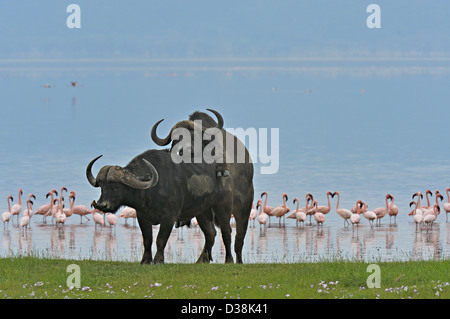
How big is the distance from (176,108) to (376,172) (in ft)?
151

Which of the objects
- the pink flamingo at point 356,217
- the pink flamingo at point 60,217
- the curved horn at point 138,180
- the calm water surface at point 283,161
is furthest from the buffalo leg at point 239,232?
the pink flamingo at point 60,217

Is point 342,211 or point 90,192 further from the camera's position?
point 90,192

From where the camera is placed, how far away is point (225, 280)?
14641 mm

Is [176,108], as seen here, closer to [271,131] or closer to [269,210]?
[271,131]

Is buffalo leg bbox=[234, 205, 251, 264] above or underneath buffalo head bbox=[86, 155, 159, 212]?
underneath

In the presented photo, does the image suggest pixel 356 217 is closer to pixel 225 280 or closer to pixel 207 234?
pixel 207 234

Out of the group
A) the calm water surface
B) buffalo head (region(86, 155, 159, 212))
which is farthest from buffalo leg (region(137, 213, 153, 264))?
the calm water surface

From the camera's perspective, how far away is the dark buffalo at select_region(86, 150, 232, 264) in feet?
51.3

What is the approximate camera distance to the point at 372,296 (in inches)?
532

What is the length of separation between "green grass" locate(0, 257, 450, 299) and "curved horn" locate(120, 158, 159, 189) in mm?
1221

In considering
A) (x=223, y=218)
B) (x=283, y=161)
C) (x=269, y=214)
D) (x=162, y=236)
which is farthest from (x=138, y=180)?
(x=283, y=161)

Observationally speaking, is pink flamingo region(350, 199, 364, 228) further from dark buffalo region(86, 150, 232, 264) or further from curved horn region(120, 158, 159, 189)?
curved horn region(120, 158, 159, 189)
